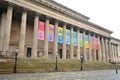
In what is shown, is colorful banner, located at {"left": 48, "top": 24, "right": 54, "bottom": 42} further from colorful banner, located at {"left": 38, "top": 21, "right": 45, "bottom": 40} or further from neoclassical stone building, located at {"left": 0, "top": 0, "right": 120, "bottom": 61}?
colorful banner, located at {"left": 38, "top": 21, "right": 45, "bottom": 40}

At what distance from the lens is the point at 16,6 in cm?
3055

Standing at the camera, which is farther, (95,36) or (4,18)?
(95,36)

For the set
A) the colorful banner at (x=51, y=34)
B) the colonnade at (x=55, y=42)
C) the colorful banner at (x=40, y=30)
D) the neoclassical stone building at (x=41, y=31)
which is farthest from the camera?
the colorful banner at (x=51, y=34)

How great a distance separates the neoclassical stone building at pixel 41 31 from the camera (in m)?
30.7

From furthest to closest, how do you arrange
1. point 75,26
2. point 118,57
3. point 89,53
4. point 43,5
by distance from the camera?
1. point 118,57
2. point 89,53
3. point 75,26
4. point 43,5

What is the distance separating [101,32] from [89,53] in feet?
43.8

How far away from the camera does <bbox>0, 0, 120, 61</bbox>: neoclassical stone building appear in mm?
30677

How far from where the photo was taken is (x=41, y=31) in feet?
112

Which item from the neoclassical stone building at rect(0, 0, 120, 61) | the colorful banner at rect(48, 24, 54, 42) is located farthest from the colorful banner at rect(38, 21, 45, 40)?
the colorful banner at rect(48, 24, 54, 42)

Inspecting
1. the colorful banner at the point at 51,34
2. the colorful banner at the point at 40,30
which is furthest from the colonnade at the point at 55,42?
the colorful banner at the point at 51,34

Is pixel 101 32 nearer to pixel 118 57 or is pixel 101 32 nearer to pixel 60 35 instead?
pixel 60 35

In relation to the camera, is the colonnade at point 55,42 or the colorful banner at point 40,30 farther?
the colorful banner at point 40,30

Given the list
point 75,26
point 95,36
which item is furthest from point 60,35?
point 95,36

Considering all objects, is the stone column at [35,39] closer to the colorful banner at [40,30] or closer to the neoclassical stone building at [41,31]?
the neoclassical stone building at [41,31]
